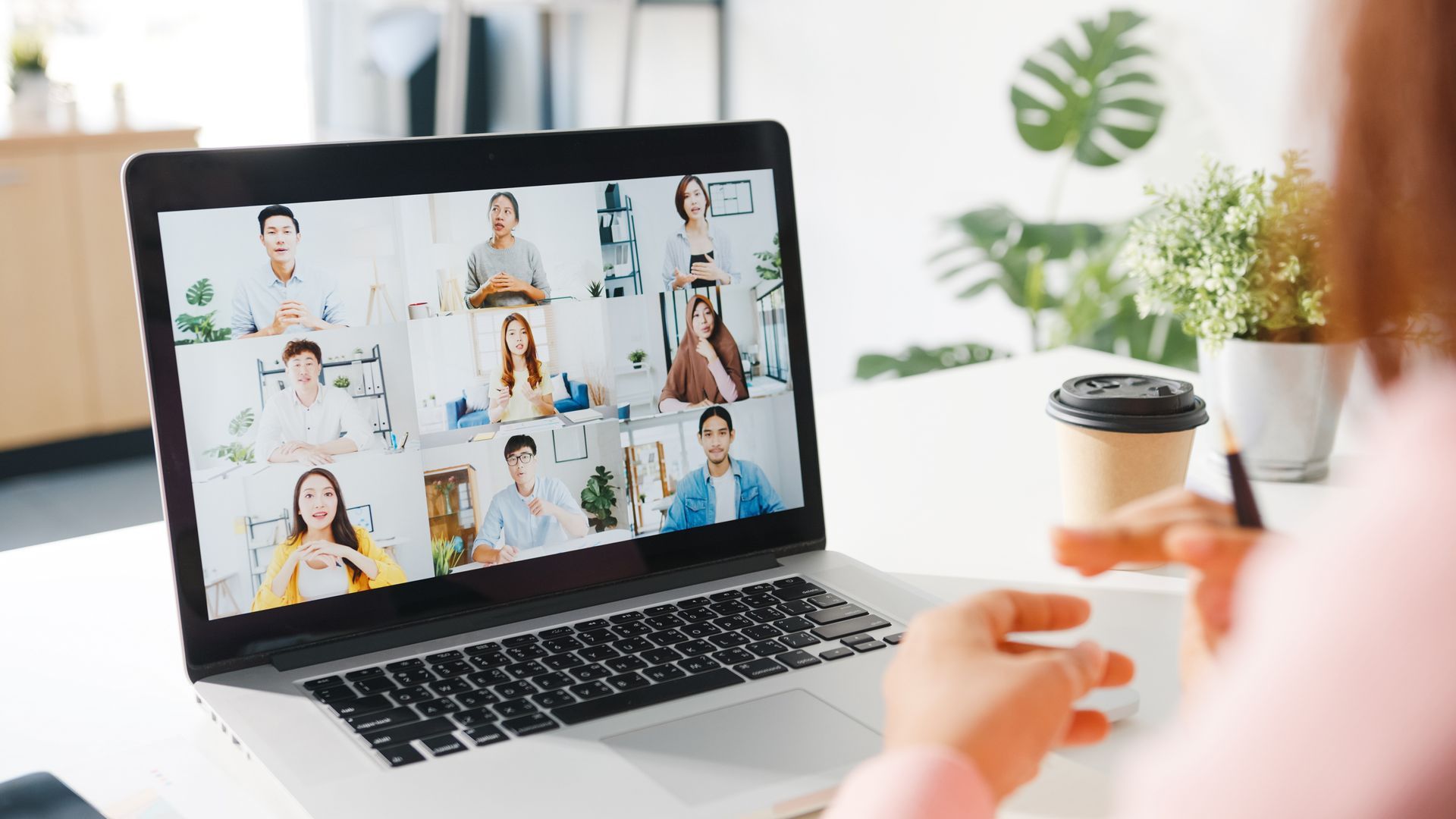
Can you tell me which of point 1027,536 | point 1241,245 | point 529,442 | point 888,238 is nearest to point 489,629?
point 529,442

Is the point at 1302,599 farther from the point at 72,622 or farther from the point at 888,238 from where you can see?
the point at 888,238

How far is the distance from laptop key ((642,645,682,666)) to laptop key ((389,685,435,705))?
13 cm

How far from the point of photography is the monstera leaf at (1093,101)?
2379mm

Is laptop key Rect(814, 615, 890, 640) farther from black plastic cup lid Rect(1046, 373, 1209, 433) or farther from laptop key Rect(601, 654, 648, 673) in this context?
black plastic cup lid Rect(1046, 373, 1209, 433)

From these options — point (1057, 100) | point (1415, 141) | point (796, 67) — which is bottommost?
point (1415, 141)

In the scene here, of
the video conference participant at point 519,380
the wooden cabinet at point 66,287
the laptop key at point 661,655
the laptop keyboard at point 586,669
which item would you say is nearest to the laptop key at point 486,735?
the laptop keyboard at point 586,669

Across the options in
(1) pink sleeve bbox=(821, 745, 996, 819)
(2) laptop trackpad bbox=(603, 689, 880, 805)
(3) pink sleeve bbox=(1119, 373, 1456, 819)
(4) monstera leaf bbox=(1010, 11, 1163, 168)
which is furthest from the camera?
(4) monstera leaf bbox=(1010, 11, 1163, 168)

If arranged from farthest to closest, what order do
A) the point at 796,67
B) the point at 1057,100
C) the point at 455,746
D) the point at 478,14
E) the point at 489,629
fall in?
the point at 478,14, the point at 796,67, the point at 1057,100, the point at 489,629, the point at 455,746

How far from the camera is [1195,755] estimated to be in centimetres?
32

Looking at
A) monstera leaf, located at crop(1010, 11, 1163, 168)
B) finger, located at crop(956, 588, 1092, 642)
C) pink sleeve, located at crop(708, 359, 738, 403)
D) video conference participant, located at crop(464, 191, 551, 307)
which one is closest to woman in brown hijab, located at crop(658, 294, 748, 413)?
pink sleeve, located at crop(708, 359, 738, 403)

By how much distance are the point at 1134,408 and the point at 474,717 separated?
56cm

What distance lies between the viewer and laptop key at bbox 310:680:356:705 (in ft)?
2.29

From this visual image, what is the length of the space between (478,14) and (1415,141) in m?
4.13

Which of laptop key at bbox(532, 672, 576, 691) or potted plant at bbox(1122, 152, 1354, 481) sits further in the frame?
potted plant at bbox(1122, 152, 1354, 481)
